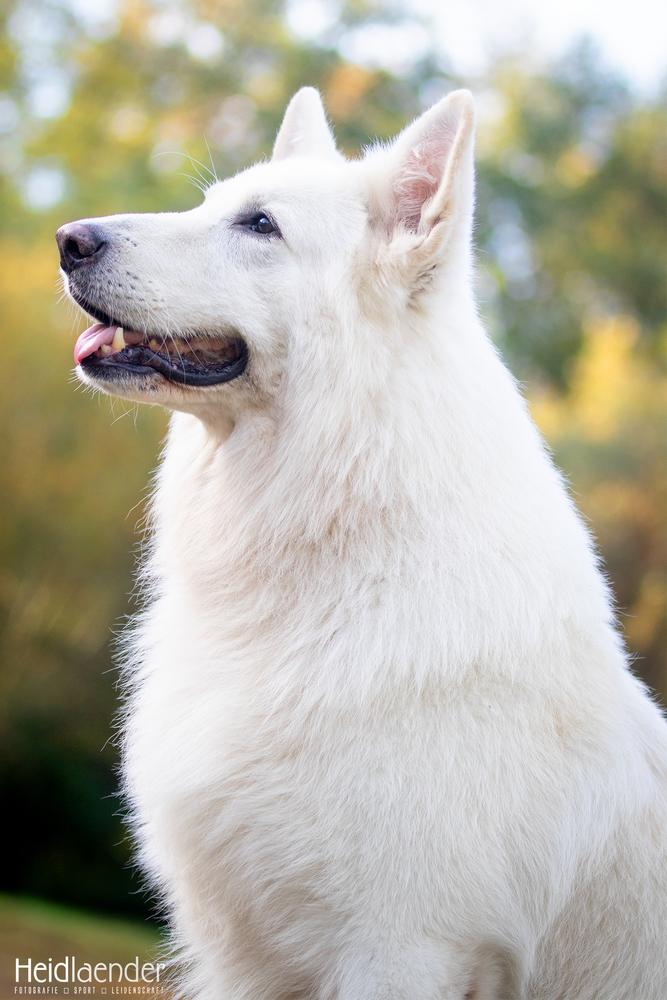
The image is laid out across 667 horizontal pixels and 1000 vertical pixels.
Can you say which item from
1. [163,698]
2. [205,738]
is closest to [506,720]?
[205,738]

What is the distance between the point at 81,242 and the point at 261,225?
543 mm

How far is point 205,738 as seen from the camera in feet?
9.45

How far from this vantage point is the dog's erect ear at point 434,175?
280 centimetres

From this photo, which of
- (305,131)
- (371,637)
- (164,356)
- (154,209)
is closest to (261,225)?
(164,356)

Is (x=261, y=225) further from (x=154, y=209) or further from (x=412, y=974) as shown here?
(x=154, y=209)

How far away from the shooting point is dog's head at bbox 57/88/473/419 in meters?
2.99

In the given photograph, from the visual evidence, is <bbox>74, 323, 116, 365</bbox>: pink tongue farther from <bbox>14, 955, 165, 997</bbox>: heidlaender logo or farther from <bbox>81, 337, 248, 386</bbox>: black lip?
<bbox>14, 955, 165, 997</bbox>: heidlaender logo

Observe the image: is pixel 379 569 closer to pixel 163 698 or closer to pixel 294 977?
pixel 163 698

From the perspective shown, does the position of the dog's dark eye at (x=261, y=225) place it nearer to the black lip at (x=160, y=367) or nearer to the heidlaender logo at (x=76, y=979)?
the black lip at (x=160, y=367)

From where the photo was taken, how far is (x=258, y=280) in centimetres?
305

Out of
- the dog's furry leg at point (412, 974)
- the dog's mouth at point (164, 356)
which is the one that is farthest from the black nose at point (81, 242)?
the dog's furry leg at point (412, 974)

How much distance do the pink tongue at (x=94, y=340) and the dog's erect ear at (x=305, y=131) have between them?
3.38 feet

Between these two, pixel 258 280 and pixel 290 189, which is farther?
pixel 290 189

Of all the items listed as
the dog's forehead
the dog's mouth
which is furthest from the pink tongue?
the dog's forehead
